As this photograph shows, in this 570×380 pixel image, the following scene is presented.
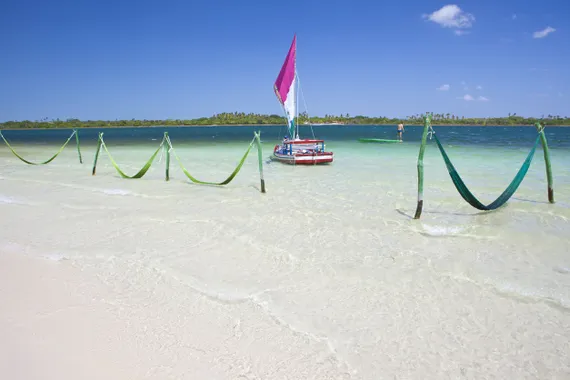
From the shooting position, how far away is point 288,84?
53.3 feet

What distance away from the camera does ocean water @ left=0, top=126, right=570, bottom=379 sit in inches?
129

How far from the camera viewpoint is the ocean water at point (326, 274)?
3.28m

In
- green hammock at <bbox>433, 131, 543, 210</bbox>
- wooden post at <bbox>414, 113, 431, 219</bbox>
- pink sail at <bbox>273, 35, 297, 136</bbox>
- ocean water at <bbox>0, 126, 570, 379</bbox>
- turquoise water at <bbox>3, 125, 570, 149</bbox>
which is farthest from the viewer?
turquoise water at <bbox>3, 125, 570, 149</bbox>

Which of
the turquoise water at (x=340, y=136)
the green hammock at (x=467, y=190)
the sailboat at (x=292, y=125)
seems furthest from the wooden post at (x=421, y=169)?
the turquoise water at (x=340, y=136)

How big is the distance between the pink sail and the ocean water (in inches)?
285

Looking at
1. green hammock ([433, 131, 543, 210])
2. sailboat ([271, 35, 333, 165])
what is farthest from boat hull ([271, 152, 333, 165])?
green hammock ([433, 131, 543, 210])

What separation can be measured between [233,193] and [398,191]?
491cm

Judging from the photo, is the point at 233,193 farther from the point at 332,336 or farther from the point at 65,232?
the point at 332,336

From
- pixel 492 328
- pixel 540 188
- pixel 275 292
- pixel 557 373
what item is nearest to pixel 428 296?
pixel 492 328

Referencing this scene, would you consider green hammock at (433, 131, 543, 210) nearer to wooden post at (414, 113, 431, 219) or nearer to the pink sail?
wooden post at (414, 113, 431, 219)

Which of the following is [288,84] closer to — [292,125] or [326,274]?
[292,125]

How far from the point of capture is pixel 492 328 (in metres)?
3.72

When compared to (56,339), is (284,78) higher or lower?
higher

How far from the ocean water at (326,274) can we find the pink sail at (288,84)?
23.8ft
